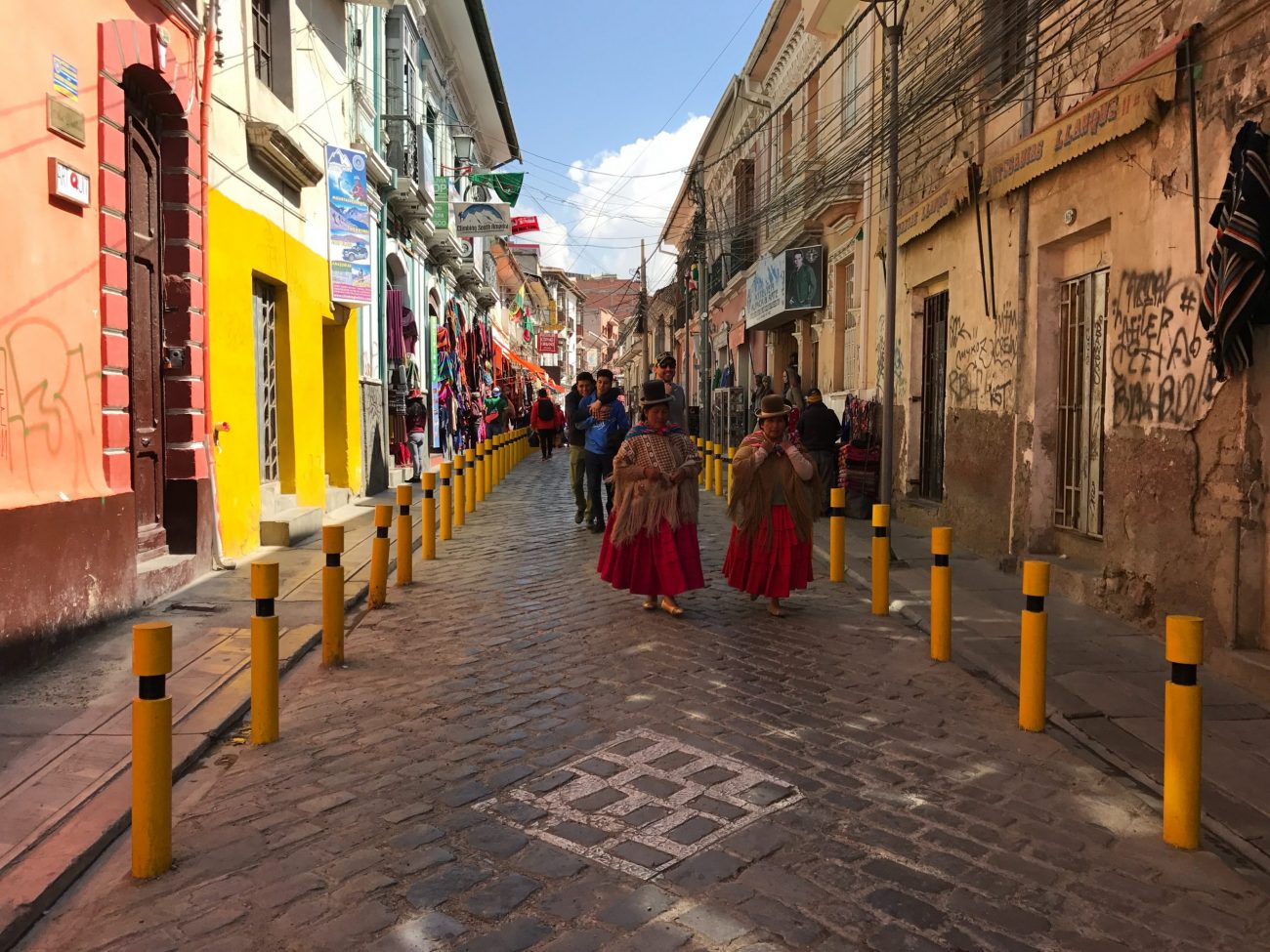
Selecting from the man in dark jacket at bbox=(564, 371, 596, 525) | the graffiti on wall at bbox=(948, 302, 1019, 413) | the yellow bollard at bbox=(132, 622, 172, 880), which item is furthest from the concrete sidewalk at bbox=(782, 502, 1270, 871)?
the man in dark jacket at bbox=(564, 371, 596, 525)

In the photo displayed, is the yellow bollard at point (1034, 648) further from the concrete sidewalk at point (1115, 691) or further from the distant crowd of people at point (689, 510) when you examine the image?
the distant crowd of people at point (689, 510)

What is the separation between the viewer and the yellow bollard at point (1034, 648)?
16.7 feet

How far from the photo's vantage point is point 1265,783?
14.4 ft

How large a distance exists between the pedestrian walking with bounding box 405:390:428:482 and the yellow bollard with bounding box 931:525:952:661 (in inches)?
553

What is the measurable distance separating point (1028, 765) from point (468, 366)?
2598 cm

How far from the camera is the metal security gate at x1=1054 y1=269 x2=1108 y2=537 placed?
895 cm

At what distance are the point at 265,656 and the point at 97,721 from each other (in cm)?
105

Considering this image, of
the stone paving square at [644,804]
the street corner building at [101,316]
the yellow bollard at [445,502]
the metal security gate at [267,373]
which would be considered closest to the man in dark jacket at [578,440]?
the yellow bollard at [445,502]

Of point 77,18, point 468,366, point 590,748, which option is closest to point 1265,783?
point 590,748

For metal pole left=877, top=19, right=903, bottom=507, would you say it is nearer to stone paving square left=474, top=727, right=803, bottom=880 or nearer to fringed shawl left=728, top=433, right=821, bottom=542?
fringed shawl left=728, top=433, right=821, bottom=542

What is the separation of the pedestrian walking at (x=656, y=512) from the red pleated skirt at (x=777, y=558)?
40 cm

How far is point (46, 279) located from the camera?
6570mm

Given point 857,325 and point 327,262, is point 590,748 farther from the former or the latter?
point 857,325

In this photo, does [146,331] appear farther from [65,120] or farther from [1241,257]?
[1241,257]
